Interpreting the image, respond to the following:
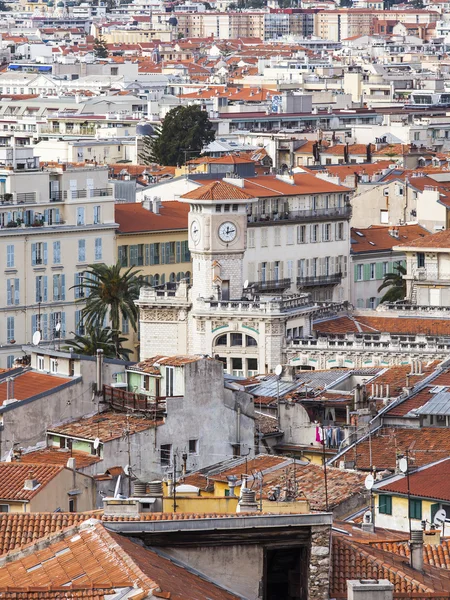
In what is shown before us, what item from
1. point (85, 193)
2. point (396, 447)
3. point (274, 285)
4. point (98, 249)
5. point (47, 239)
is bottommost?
point (274, 285)

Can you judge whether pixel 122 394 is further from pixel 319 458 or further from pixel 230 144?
pixel 230 144

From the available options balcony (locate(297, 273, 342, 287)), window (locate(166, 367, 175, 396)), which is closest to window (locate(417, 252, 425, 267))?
balcony (locate(297, 273, 342, 287))

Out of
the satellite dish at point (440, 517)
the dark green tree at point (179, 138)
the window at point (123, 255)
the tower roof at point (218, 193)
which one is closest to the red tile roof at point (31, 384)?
the satellite dish at point (440, 517)

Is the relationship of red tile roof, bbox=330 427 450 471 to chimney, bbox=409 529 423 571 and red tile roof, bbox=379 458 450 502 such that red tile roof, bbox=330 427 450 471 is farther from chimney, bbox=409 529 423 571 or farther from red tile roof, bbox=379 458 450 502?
chimney, bbox=409 529 423 571

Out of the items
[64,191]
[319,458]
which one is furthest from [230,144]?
[319,458]

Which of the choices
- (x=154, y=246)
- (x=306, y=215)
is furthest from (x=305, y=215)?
(x=154, y=246)

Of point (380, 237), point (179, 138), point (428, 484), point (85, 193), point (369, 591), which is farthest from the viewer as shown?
point (179, 138)

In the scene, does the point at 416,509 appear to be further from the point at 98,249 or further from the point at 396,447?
the point at 98,249

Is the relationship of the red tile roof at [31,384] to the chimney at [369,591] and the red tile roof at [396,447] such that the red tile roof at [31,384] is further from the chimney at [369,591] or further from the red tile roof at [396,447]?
the chimney at [369,591]
